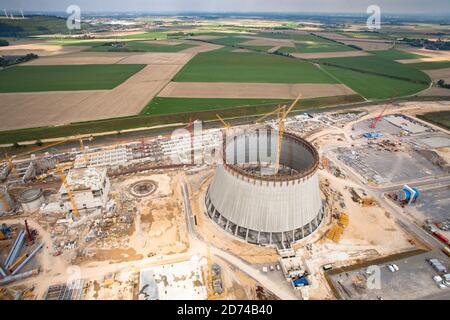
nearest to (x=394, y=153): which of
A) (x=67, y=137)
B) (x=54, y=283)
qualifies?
(x=54, y=283)

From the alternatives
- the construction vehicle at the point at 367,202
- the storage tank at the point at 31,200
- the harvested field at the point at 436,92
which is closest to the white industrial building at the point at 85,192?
the storage tank at the point at 31,200

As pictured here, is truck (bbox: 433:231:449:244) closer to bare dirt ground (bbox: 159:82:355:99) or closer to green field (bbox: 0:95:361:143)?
green field (bbox: 0:95:361:143)

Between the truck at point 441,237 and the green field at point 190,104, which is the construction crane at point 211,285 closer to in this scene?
the truck at point 441,237

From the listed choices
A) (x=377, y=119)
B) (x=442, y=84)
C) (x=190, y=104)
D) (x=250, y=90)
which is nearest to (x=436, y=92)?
(x=442, y=84)

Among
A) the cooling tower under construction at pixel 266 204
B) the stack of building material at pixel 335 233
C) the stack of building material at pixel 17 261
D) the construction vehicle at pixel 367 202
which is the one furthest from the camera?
the construction vehicle at pixel 367 202

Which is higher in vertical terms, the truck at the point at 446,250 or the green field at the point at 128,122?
the green field at the point at 128,122

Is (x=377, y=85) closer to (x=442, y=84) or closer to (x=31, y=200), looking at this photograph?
(x=442, y=84)
